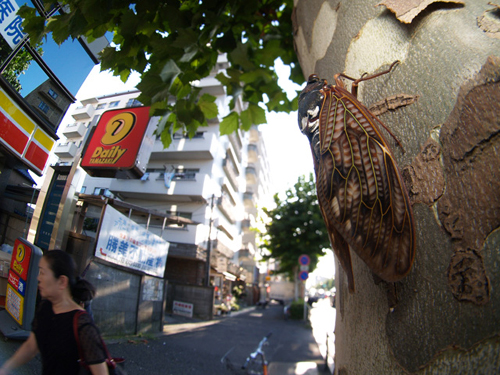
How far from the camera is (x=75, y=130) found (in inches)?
127

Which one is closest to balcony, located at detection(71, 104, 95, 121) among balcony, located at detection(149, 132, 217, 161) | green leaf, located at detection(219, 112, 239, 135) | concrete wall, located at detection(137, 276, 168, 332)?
green leaf, located at detection(219, 112, 239, 135)

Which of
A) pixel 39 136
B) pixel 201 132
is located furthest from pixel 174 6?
pixel 201 132

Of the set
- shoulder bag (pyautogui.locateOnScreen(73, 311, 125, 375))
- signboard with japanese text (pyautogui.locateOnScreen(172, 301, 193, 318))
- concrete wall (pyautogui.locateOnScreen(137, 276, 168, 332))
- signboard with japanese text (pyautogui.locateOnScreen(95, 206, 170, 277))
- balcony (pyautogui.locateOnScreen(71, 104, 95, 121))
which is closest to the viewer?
shoulder bag (pyautogui.locateOnScreen(73, 311, 125, 375))

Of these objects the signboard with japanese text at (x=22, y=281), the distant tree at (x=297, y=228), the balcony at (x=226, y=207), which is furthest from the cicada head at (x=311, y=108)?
the balcony at (x=226, y=207)

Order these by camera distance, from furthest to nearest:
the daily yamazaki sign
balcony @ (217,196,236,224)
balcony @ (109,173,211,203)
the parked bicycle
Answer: balcony @ (217,196,236,224), balcony @ (109,173,211,203), the parked bicycle, the daily yamazaki sign

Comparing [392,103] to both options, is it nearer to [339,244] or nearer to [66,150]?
[339,244]

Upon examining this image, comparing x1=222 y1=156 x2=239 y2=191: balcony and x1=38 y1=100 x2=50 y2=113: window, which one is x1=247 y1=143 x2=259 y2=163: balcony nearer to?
x1=222 y1=156 x2=239 y2=191: balcony

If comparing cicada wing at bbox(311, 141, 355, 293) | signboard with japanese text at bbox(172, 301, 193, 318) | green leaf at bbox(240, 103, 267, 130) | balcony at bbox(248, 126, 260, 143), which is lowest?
signboard with japanese text at bbox(172, 301, 193, 318)

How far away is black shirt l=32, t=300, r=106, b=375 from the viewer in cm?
129

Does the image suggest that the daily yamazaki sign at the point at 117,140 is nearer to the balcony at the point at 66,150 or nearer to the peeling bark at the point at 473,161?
the balcony at the point at 66,150

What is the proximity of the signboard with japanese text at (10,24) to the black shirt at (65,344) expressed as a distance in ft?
8.15

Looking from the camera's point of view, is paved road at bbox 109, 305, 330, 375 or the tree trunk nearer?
the tree trunk

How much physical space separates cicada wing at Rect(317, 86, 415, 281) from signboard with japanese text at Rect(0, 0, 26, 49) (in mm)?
3015

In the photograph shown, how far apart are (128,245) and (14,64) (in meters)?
4.15
